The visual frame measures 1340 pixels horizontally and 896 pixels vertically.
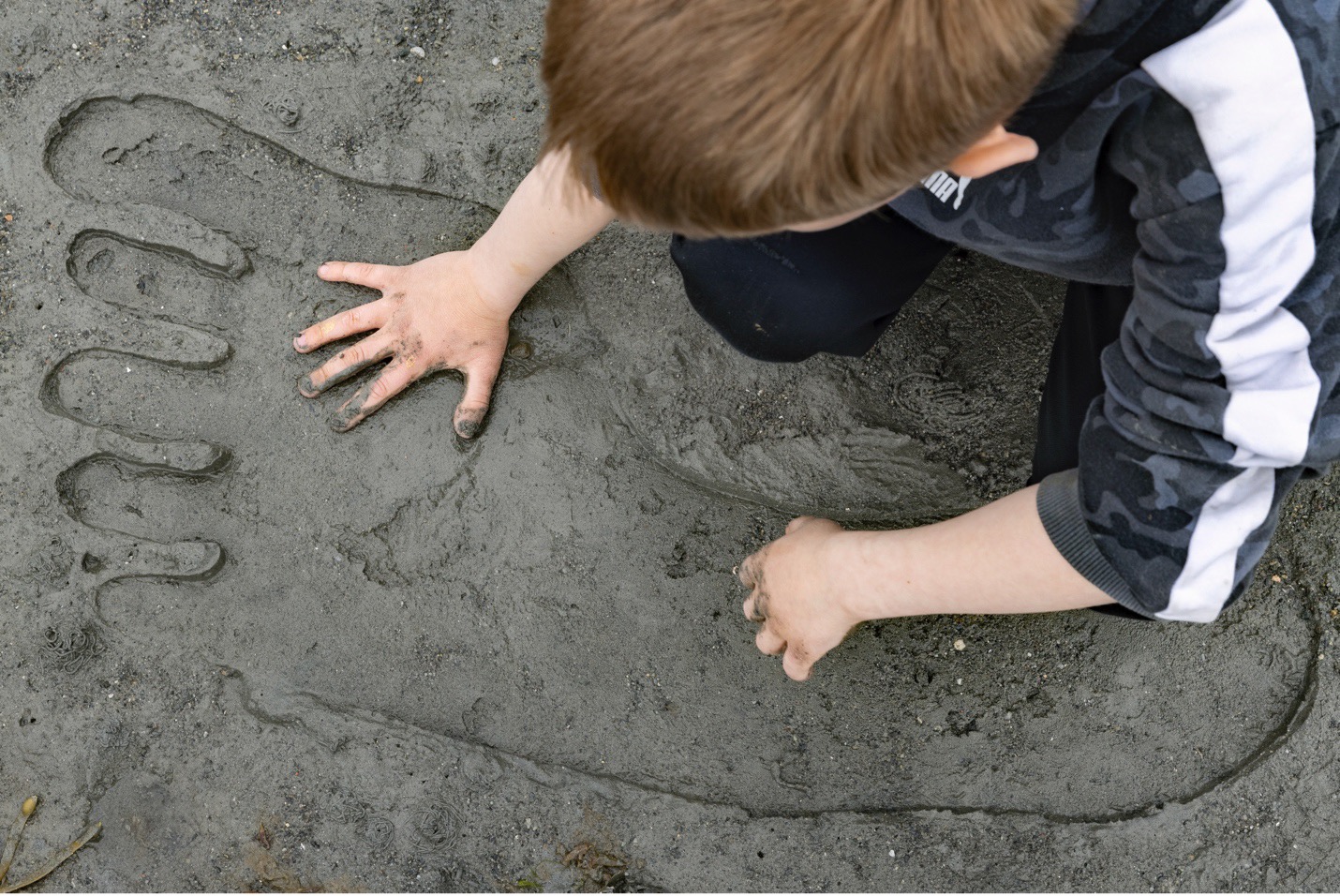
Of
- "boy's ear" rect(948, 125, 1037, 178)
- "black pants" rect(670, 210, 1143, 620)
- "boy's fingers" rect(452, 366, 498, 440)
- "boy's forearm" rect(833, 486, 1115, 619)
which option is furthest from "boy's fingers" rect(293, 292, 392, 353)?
"boy's ear" rect(948, 125, 1037, 178)

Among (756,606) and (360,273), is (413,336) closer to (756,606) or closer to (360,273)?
(360,273)

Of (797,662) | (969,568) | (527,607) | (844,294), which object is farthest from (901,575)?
(527,607)

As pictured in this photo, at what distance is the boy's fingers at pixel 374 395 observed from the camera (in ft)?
4.82

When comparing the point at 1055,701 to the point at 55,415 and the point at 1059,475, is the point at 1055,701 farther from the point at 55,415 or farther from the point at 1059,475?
the point at 55,415

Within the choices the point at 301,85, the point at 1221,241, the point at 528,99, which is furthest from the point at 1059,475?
the point at 301,85

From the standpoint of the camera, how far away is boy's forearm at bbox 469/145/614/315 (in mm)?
1263

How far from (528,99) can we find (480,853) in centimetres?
120

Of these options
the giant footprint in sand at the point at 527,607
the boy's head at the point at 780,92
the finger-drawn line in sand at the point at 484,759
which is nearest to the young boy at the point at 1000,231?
the boy's head at the point at 780,92

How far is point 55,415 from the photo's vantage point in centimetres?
148

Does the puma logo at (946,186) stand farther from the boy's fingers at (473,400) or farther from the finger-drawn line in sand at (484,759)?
the finger-drawn line in sand at (484,759)

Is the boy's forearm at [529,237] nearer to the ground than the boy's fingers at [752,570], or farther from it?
farther from it

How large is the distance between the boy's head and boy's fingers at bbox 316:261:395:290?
77 cm

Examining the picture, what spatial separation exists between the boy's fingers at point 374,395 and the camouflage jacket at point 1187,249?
30.5 inches

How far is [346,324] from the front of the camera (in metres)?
1.48
